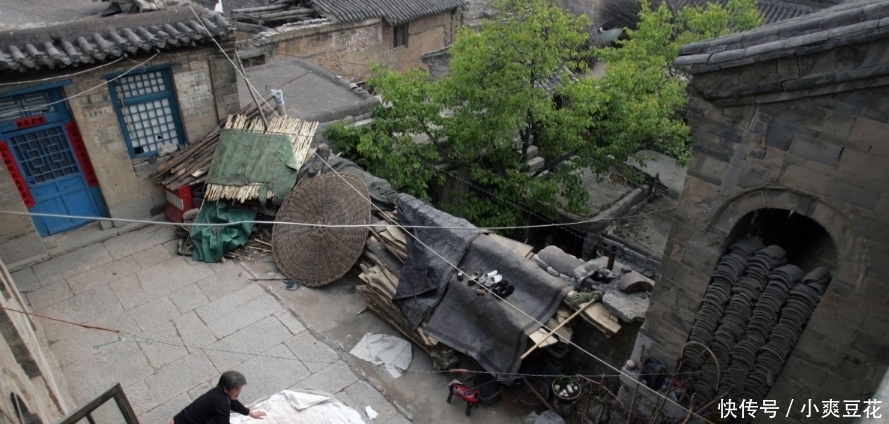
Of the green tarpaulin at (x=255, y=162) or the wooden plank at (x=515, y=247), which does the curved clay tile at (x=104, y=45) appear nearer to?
the green tarpaulin at (x=255, y=162)

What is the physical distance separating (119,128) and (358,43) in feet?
40.6

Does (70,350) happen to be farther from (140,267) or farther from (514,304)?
(514,304)

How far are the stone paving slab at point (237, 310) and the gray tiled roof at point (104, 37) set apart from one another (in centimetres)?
503

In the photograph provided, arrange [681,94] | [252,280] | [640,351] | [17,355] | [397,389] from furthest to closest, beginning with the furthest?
[681,94] → [252,280] → [397,389] → [640,351] → [17,355]

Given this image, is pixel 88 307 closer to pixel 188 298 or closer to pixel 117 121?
pixel 188 298

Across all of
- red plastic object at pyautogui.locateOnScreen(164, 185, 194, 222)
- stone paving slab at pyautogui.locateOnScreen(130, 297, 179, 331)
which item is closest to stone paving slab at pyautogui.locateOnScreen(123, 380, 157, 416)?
stone paving slab at pyautogui.locateOnScreen(130, 297, 179, 331)

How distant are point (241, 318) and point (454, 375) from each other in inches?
160

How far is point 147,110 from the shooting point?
11.9 meters

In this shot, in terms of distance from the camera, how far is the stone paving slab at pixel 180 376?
881 cm

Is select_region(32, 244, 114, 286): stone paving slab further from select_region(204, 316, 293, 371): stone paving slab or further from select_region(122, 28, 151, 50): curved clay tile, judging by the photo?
select_region(122, 28, 151, 50): curved clay tile

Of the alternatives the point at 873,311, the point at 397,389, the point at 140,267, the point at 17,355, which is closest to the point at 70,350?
the point at 140,267

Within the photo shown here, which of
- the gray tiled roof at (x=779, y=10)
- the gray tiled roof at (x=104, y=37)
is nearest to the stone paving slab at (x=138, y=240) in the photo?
the gray tiled roof at (x=104, y=37)

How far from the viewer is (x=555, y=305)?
8.39m

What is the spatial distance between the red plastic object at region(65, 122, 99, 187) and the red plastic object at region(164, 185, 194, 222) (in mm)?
1437
